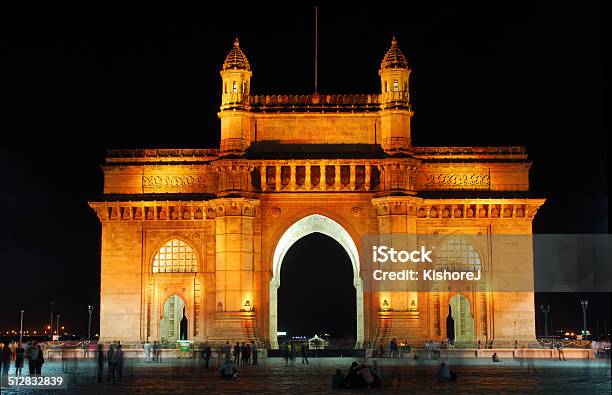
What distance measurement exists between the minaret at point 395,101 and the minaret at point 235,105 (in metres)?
8.98

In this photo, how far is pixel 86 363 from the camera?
A: 59.9 meters

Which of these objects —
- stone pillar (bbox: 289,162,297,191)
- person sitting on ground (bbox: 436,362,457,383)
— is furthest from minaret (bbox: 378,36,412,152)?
person sitting on ground (bbox: 436,362,457,383)

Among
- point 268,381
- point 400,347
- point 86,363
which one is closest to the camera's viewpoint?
point 268,381

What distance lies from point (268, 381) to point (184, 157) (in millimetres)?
32228

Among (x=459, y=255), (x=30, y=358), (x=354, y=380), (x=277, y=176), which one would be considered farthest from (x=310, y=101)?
(x=354, y=380)

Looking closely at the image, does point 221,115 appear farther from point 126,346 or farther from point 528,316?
point 528,316

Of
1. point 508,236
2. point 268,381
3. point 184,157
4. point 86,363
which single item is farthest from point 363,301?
point 268,381

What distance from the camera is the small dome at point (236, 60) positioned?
242 feet

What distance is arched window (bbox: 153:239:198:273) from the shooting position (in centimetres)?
7362

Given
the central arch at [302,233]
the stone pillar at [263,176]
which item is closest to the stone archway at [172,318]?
the central arch at [302,233]

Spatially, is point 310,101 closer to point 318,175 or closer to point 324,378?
point 318,175

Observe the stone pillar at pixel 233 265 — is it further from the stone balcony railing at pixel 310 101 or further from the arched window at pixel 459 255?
the arched window at pixel 459 255

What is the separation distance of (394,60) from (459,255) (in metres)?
13.6

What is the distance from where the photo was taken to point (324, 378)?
46.1 m
